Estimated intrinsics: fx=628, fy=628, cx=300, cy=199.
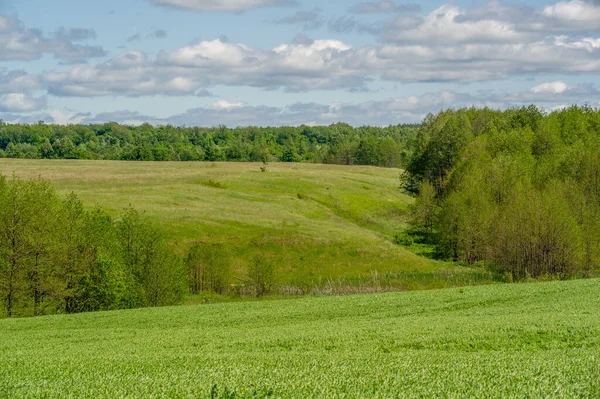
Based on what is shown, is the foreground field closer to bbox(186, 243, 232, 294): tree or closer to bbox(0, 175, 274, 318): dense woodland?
bbox(0, 175, 274, 318): dense woodland

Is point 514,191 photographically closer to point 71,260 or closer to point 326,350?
point 71,260

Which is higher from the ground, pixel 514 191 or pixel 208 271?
pixel 514 191

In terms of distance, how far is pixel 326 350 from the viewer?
25281 millimetres

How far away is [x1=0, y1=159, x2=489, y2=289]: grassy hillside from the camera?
90.6 metres

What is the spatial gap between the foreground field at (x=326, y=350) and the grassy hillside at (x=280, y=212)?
3452 centimetres

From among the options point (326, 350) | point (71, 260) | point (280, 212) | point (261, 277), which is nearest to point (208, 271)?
point (261, 277)

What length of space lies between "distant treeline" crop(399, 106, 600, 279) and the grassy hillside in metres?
6.22

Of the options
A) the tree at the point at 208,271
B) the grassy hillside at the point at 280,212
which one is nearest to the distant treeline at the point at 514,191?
the grassy hillside at the point at 280,212

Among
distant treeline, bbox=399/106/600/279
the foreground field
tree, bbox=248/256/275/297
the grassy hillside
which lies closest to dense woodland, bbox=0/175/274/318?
tree, bbox=248/256/275/297

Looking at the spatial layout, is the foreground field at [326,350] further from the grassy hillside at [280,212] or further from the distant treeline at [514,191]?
the grassy hillside at [280,212]

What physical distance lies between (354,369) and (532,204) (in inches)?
2715

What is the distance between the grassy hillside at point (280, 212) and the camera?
3568 inches

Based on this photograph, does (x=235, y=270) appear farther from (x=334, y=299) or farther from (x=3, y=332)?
(x=3, y=332)

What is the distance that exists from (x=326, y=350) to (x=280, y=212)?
91038mm
